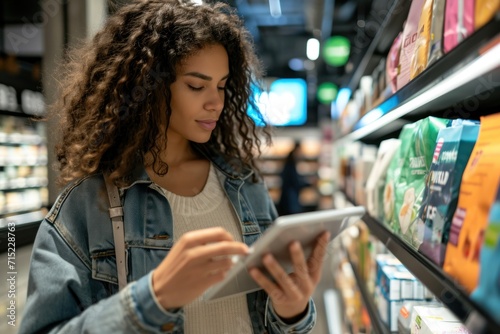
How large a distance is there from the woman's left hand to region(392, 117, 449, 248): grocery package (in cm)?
35

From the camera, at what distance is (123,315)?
98cm

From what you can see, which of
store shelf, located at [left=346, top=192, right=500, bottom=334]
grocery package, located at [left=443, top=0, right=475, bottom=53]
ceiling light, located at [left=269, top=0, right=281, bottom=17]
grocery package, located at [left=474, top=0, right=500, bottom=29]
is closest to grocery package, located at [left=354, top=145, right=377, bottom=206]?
store shelf, located at [left=346, top=192, right=500, bottom=334]

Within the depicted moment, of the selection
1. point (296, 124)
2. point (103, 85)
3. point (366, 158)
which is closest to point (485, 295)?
point (103, 85)

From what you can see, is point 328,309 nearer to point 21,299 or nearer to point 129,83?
point 21,299

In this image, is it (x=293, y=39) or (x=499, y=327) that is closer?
(x=499, y=327)

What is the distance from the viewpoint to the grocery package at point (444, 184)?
1018 millimetres

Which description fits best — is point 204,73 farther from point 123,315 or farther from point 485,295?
point 485,295

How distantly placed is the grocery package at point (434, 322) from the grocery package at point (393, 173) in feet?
0.90

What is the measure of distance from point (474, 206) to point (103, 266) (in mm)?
898

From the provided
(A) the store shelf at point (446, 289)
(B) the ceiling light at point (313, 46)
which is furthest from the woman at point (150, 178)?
(B) the ceiling light at point (313, 46)

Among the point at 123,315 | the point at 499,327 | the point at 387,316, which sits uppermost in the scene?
the point at 499,327

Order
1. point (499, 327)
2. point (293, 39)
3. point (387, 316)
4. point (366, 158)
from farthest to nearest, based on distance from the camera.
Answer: point (293, 39) < point (366, 158) < point (387, 316) < point (499, 327)

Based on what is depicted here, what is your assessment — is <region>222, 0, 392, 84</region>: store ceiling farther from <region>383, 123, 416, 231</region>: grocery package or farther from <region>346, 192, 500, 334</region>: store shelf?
<region>346, 192, 500, 334</region>: store shelf

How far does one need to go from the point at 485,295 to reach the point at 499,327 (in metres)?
0.09
